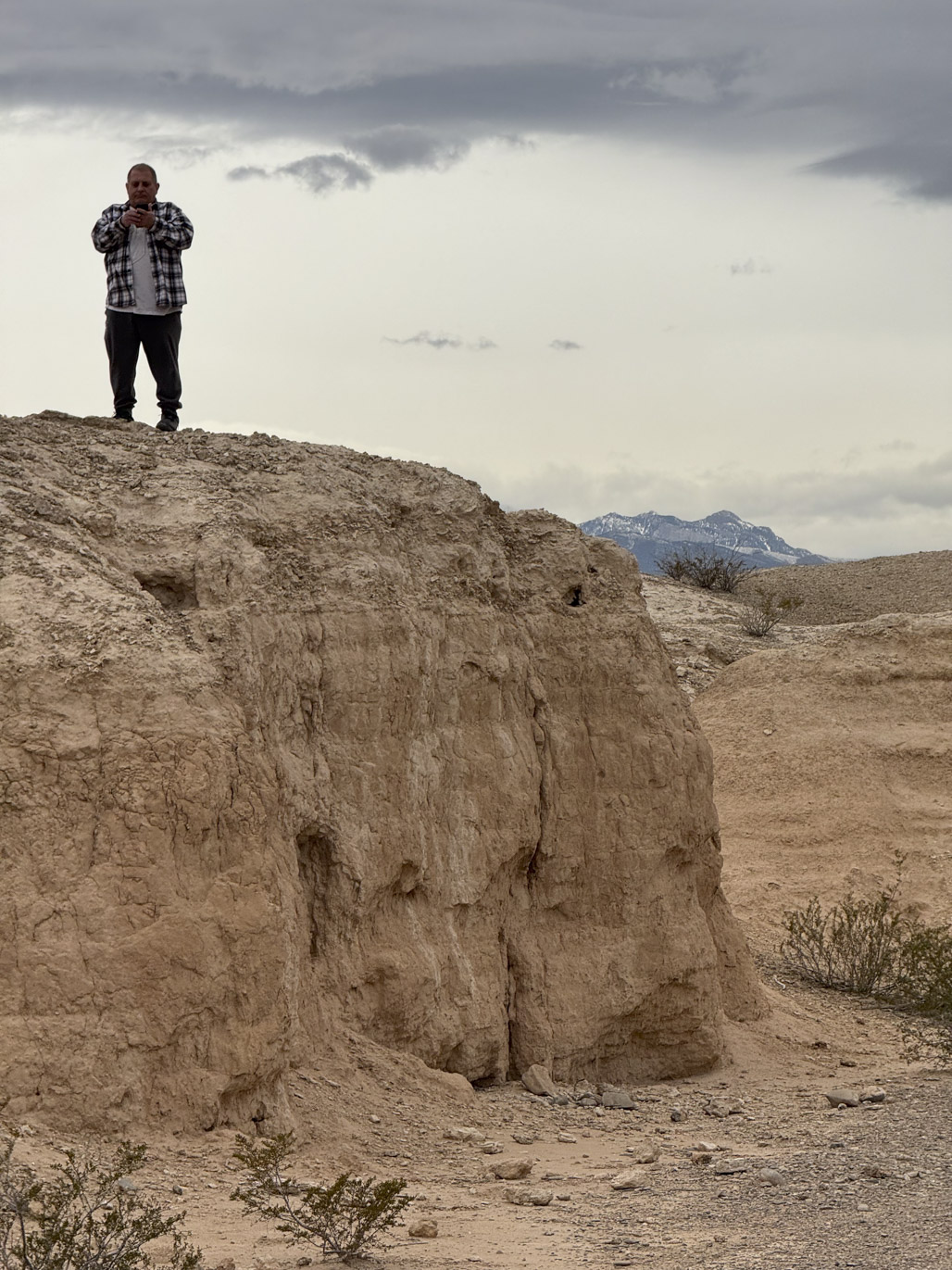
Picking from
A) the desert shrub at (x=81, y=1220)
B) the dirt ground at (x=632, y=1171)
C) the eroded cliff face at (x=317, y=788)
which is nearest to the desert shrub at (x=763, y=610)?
the eroded cliff face at (x=317, y=788)

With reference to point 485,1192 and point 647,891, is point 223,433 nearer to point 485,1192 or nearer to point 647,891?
point 647,891

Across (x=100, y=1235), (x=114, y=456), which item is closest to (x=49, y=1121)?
(x=100, y=1235)

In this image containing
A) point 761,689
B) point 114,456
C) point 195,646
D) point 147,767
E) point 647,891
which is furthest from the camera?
point 761,689

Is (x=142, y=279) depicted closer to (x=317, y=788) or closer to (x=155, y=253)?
(x=155, y=253)

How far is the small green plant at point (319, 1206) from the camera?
454 centimetres

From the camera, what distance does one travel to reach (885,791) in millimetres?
13641

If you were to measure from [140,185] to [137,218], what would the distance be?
Answer: 0.65 ft

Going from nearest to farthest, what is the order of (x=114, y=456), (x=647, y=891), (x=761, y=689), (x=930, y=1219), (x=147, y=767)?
(x=930, y=1219)
(x=147, y=767)
(x=114, y=456)
(x=647, y=891)
(x=761, y=689)

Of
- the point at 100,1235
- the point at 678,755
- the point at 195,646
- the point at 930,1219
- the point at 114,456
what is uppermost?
the point at 114,456

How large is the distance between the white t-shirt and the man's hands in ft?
0.35

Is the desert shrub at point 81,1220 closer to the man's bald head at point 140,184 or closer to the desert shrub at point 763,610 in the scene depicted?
the man's bald head at point 140,184

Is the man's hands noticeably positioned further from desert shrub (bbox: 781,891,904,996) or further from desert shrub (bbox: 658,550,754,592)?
desert shrub (bbox: 658,550,754,592)

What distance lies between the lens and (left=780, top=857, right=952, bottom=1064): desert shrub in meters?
9.03

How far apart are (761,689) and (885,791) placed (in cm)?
202
